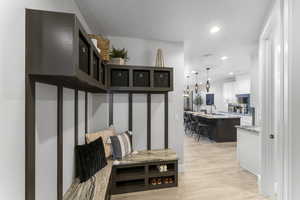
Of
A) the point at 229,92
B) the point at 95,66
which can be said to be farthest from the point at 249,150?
the point at 229,92

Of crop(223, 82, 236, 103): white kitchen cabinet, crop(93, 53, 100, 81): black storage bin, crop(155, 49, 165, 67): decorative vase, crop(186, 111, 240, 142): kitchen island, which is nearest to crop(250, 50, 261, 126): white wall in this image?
crop(186, 111, 240, 142): kitchen island

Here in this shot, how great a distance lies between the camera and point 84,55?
1317 millimetres

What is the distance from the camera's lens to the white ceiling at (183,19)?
6.50 feet

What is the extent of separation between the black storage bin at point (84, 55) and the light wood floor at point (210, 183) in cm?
206

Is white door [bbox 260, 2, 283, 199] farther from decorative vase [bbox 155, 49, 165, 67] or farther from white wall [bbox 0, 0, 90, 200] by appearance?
white wall [bbox 0, 0, 90, 200]

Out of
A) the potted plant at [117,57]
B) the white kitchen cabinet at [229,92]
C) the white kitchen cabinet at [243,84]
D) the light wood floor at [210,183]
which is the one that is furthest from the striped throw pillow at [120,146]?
the white kitchen cabinet at [229,92]

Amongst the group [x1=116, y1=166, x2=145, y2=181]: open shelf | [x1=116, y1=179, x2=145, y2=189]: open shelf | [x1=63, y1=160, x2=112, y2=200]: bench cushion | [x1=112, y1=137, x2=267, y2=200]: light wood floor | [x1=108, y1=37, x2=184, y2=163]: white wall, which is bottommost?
[x1=112, y1=137, x2=267, y2=200]: light wood floor

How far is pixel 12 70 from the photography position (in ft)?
2.96

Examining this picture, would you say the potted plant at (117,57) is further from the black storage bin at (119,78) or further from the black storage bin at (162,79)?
the black storage bin at (162,79)

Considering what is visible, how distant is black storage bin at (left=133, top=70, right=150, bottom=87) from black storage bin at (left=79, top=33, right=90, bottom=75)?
133cm

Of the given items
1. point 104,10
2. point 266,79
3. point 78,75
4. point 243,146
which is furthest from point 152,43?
point 243,146

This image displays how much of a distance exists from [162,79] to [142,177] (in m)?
1.69

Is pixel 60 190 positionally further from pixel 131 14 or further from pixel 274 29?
pixel 274 29

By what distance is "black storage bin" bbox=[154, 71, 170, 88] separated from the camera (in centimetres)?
281
